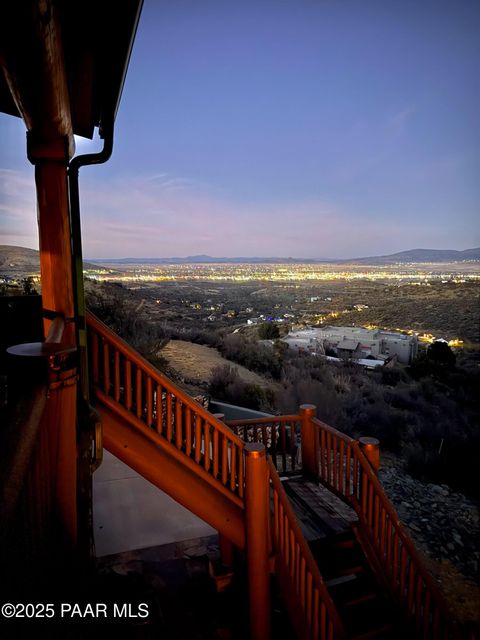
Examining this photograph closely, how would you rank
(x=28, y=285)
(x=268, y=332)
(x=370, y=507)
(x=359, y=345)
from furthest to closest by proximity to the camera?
(x=268, y=332)
(x=359, y=345)
(x=28, y=285)
(x=370, y=507)

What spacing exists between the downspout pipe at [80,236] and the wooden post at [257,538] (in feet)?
5.72

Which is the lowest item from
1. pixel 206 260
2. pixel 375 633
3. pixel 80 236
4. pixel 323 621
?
pixel 375 633

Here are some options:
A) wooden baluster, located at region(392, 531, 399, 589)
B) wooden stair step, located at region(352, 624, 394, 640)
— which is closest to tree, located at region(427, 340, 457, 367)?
wooden baluster, located at region(392, 531, 399, 589)

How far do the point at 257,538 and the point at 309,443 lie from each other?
1.61 m

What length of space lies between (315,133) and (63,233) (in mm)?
71634

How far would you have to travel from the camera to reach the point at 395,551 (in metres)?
3.58

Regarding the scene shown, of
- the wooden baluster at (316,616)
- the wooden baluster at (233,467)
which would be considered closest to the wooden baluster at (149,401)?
the wooden baluster at (233,467)

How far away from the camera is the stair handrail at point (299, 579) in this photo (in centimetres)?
300

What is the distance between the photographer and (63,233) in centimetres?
235

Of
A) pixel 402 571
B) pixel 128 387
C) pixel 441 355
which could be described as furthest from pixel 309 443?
pixel 441 355

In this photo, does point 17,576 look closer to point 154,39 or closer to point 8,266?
point 8,266

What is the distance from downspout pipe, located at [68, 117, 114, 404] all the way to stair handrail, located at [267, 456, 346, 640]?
2116 mm

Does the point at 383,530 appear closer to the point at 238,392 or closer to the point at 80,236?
the point at 80,236

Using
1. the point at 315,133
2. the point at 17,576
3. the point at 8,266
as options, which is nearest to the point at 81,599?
the point at 17,576
